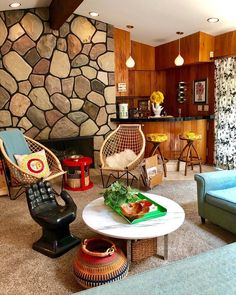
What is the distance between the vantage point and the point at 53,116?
5.15m

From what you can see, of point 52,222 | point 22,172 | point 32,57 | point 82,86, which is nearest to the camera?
point 52,222

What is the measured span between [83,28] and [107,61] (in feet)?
2.34

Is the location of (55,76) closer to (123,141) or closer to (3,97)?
(3,97)

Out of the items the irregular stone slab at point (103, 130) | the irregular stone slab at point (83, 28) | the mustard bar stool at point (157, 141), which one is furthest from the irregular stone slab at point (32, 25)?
the mustard bar stool at point (157, 141)

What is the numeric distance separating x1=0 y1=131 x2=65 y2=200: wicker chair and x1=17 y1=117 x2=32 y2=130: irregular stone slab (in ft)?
2.00

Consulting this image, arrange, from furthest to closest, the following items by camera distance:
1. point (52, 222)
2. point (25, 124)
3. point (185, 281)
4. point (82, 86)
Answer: point (82, 86), point (25, 124), point (52, 222), point (185, 281)

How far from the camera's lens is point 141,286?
4.39ft

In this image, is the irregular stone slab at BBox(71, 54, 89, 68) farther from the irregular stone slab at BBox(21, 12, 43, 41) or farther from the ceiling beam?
the irregular stone slab at BBox(21, 12, 43, 41)

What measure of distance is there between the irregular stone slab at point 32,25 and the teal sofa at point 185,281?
451 cm

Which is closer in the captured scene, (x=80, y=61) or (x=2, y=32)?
(x=2, y=32)

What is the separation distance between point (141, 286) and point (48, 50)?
450cm

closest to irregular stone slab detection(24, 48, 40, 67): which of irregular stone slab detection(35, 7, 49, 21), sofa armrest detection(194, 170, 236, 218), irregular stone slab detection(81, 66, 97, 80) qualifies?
irregular stone slab detection(35, 7, 49, 21)

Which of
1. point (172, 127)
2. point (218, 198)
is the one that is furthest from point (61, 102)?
point (218, 198)

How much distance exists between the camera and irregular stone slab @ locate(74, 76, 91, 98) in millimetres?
5246
